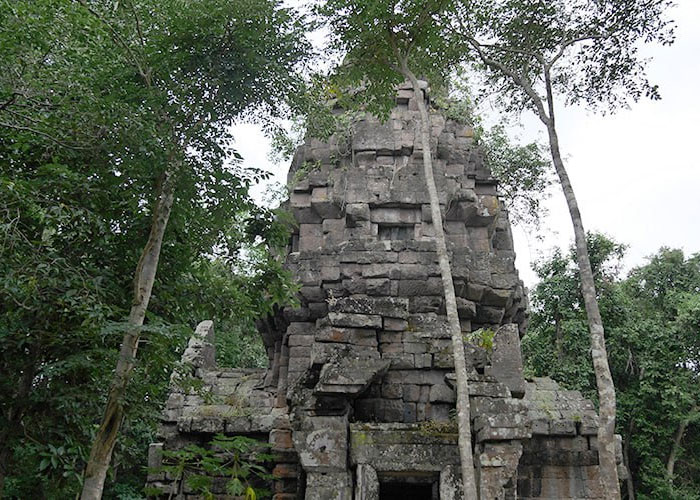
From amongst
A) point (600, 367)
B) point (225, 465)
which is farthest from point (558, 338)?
point (225, 465)

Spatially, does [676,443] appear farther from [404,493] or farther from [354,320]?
[354,320]

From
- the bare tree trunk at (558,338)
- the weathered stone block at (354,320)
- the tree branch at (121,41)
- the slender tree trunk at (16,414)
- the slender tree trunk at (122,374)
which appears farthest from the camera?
the bare tree trunk at (558,338)

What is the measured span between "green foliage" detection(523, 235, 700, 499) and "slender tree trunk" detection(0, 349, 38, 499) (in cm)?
1449

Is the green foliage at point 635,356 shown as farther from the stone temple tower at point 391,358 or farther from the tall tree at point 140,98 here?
the tall tree at point 140,98

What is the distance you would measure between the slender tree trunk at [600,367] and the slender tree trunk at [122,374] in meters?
4.89

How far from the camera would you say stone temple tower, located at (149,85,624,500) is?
7.07 m

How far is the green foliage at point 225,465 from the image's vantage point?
7316 millimetres

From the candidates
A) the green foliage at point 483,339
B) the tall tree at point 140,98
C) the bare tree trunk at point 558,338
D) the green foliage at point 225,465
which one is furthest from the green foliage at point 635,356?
the tall tree at point 140,98

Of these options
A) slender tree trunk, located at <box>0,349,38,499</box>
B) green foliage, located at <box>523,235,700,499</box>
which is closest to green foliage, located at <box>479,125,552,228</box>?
green foliage, located at <box>523,235,700,499</box>

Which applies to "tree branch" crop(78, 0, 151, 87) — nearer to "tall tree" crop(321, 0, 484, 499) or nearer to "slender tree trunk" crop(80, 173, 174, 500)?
"slender tree trunk" crop(80, 173, 174, 500)

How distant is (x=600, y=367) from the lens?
6906 millimetres

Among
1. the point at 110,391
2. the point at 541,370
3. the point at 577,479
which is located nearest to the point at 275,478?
the point at 110,391

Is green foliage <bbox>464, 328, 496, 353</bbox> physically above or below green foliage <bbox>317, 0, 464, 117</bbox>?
below

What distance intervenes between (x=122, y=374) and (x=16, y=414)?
55.1 inches
